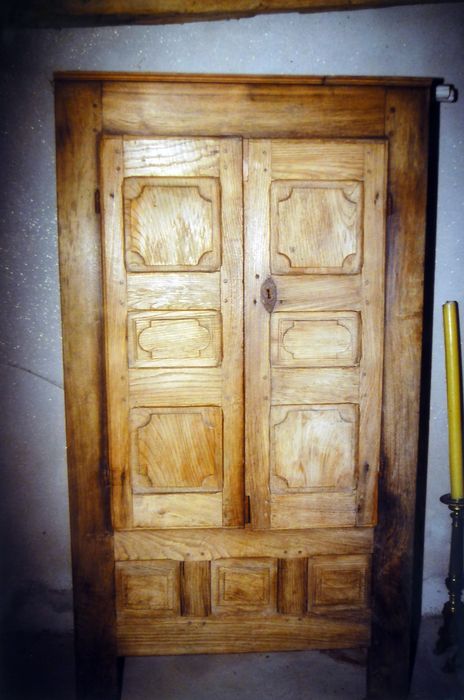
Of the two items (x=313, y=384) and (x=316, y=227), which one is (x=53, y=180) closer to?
(x=316, y=227)

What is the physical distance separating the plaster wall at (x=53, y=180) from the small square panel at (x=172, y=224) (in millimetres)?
476

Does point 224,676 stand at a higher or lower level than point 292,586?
lower

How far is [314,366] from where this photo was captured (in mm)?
1944

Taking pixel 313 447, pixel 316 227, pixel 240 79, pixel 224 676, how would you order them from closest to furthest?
pixel 240 79 < pixel 316 227 < pixel 313 447 < pixel 224 676

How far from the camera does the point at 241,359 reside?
192cm

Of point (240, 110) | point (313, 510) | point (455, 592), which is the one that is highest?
point (240, 110)

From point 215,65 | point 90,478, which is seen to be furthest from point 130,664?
point 215,65

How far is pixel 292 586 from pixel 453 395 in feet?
3.32

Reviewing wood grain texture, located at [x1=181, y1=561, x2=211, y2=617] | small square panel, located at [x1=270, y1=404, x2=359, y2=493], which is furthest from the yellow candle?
wood grain texture, located at [x1=181, y1=561, x2=211, y2=617]

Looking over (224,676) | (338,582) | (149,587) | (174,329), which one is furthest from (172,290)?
(224,676)

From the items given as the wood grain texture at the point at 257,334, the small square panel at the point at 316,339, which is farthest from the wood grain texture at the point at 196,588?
the small square panel at the point at 316,339

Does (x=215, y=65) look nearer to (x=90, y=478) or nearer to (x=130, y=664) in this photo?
(x=90, y=478)

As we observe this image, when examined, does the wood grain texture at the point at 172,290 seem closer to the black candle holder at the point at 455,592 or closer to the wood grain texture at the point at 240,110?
the wood grain texture at the point at 240,110

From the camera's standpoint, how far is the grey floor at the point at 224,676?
2.08 metres
